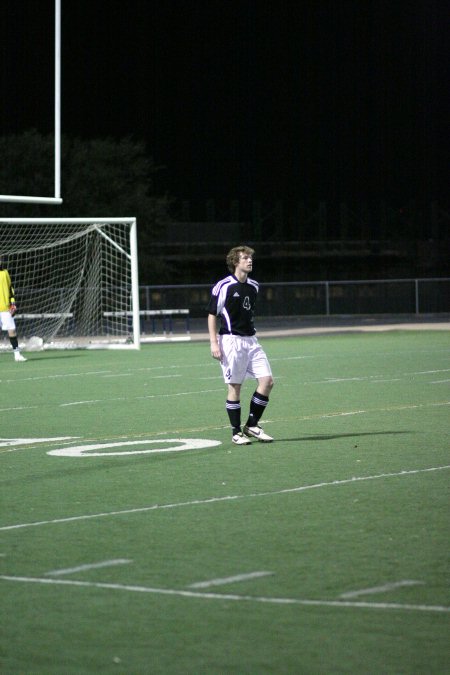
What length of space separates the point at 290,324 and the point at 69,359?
64.0 feet

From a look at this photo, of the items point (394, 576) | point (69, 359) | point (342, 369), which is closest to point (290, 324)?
point (69, 359)

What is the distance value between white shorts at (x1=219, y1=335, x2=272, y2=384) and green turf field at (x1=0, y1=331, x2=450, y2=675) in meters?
0.67

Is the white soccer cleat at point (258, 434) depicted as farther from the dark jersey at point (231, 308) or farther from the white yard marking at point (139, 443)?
the dark jersey at point (231, 308)

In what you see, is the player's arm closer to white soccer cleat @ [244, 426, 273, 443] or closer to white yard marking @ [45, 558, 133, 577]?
white soccer cleat @ [244, 426, 273, 443]

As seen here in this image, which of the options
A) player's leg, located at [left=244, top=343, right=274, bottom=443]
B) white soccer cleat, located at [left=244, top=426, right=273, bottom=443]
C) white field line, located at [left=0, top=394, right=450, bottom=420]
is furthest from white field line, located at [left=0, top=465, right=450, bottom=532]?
white field line, located at [left=0, top=394, right=450, bottom=420]

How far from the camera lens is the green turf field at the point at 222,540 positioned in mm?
5578

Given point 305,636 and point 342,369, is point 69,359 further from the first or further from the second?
point 305,636

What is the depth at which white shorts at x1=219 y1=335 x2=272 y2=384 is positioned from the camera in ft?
40.5

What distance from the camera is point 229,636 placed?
5723 millimetres

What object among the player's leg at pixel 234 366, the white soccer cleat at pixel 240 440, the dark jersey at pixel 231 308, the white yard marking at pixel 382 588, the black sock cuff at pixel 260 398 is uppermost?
the dark jersey at pixel 231 308

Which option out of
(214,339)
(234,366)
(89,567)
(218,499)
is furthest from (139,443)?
(89,567)

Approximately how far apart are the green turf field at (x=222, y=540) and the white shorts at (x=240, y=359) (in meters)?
0.67

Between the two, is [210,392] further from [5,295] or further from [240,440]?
[5,295]

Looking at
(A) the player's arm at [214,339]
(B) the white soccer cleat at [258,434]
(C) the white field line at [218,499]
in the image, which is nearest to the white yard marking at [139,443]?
(B) the white soccer cleat at [258,434]
